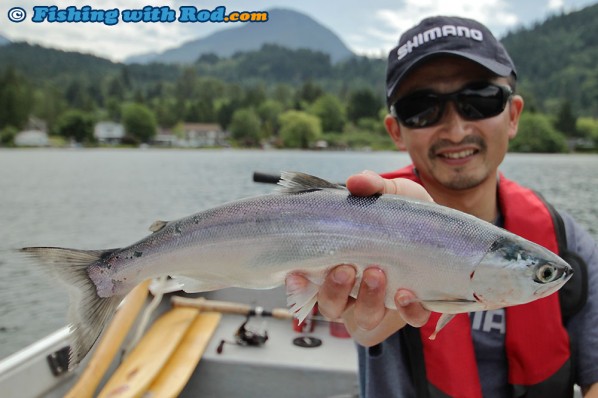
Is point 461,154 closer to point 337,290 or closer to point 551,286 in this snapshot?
point 551,286

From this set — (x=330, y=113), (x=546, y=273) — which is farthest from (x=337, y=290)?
(x=330, y=113)

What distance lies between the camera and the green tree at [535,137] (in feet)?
288

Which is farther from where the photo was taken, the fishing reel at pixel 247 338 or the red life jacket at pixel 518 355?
the fishing reel at pixel 247 338

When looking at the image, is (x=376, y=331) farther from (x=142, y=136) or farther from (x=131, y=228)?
(x=142, y=136)

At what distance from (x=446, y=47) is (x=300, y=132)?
Answer: 103m

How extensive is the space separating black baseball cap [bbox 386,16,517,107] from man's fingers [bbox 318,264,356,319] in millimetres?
1535

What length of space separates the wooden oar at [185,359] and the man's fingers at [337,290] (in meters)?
2.67

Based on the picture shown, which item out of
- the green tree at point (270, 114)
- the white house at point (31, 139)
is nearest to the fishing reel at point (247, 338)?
the green tree at point (270, 114)

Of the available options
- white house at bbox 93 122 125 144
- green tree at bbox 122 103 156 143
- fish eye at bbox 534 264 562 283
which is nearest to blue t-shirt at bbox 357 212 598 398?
fish eye at bbox 534 264 562 283

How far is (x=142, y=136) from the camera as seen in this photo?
5108 inches

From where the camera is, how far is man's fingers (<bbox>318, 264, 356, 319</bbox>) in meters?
2.41

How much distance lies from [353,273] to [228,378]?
3367mm

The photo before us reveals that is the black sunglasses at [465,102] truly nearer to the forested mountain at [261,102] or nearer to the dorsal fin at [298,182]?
the dorsal fin at [298,182]

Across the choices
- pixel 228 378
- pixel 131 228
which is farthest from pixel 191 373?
pixel 131 228
